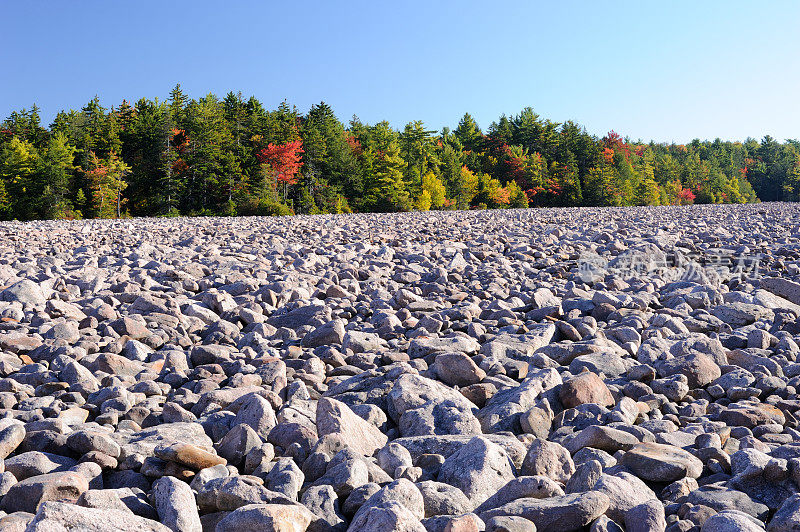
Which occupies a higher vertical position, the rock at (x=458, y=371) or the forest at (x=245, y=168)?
the forest at (x=245, y=168)

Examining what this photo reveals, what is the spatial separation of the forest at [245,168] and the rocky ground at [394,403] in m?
28.9

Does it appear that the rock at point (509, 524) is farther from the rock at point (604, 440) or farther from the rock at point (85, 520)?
the rock at point (85, 520)

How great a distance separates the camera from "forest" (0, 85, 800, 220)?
3725 centimetres

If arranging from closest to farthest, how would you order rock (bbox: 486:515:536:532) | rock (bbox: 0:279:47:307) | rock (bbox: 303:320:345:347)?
rock (bbox: 486:515:536:532), rock (bbox: 303:320:345:347), rock (bbox: 0:279:47:307)

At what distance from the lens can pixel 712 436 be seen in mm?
2488

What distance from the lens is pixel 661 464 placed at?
7.10 feet

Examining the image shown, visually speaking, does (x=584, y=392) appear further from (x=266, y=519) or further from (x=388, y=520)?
(x=266, y=519)

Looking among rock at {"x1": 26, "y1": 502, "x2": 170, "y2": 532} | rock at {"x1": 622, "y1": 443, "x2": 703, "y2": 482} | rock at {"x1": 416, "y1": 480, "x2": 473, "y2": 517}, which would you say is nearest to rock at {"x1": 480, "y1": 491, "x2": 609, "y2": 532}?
rock at {"x1": 416, "y1": 480, "x2": 473, "y2": 517}

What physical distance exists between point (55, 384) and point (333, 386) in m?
1.45

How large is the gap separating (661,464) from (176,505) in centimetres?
165

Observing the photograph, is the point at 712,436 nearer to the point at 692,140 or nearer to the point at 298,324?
the point at 298,324

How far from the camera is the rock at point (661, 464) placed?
2156 mm

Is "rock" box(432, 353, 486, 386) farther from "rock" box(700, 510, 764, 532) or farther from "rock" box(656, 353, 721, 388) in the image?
"rock" box(700, 510, 764, 532)

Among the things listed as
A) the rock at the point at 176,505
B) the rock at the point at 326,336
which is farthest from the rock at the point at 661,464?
the rock at the point at 326,336
